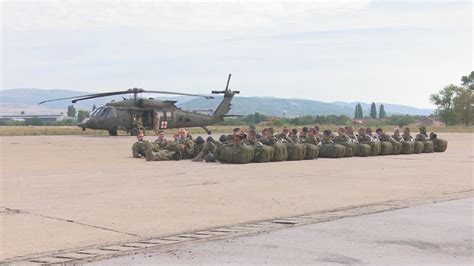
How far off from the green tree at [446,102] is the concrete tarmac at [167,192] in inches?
3255

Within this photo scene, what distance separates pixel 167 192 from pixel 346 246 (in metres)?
5.01

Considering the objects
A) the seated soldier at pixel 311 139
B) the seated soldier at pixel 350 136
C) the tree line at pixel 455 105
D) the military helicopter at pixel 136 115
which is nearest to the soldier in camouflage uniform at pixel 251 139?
the seated soldier at pixel 311 139

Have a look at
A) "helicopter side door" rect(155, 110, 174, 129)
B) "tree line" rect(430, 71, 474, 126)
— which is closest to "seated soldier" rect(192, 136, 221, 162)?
"helicopter side door" rect(155, 110, 174, 129)

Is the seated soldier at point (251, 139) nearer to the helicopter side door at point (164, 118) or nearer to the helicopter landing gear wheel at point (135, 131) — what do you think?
the helicopter landing gear wheel at point (135, 131)

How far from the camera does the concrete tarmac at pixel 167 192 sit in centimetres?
763

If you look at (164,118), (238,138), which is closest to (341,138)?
(238,138)

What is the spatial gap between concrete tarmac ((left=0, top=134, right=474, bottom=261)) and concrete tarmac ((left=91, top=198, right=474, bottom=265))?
101 cm

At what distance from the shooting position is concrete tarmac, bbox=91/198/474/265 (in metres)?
6.09

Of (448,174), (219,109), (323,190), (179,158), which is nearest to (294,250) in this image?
(323,190)

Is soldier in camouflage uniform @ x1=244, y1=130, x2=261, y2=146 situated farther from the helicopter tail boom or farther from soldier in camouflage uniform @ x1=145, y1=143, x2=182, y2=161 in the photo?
the helicopter tail boom

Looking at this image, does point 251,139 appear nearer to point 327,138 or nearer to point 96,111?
point 327,138

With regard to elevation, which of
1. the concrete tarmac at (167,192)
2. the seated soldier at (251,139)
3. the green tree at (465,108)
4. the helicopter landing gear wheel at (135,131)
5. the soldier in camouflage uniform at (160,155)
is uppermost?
the green tree at (465,108)

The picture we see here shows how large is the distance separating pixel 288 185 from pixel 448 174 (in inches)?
205

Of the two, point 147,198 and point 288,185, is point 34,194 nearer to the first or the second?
point 147,198
